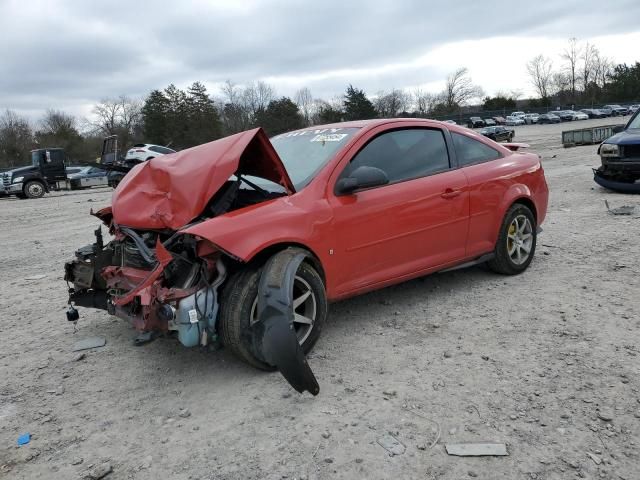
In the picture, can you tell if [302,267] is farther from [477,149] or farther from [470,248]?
[477,149]

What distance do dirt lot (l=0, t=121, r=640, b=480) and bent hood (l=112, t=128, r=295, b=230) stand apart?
1045mm

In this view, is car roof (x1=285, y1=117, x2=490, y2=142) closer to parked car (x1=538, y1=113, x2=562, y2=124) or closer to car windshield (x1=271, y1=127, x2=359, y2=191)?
car windshield (x1=271, y1=127, x2=359, y2=191)

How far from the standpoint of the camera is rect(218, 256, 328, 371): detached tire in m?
3.21

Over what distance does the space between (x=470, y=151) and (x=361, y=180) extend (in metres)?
1.61

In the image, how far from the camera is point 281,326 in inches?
114

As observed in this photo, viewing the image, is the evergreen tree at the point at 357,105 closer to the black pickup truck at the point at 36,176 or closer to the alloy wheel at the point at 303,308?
the black pickup truck at the point at 36,176

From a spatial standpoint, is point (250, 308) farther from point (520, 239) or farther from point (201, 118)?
point (201, 118)

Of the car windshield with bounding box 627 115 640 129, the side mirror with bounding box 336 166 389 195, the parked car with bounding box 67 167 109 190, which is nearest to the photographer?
the side mirror with bounding box 336 166 389 195

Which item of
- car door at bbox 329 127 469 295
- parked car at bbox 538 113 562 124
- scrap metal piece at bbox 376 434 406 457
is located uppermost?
parked car at bbox 538 113 562 124

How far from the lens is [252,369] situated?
11.3ft

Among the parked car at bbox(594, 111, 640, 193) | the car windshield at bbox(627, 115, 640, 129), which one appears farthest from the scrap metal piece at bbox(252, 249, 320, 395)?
the car windshield at bbox(627, 115, 640, 129)

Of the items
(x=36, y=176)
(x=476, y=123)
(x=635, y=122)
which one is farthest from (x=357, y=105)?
(x=635, y=122)

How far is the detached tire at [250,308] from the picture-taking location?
10.5 ft

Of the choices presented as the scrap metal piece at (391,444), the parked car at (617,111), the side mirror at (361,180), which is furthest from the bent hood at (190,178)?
the parked car at (617,111)
